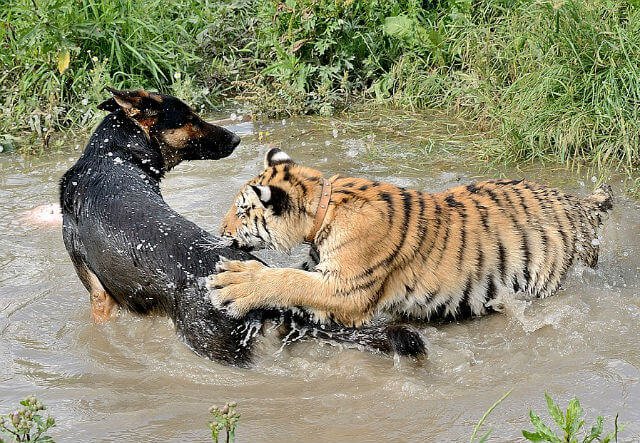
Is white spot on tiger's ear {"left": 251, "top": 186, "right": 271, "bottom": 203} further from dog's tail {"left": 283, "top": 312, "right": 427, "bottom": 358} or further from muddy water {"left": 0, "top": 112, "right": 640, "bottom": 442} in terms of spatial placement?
muddy water {"left": 0, "top": 112, "right": 640, "bottom": 442}

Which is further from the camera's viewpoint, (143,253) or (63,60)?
(63,60)

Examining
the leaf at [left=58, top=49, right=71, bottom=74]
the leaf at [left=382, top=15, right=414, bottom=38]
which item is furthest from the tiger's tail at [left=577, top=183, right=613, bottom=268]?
the leaf at [left=58, top=49, right=71, bottom=74]

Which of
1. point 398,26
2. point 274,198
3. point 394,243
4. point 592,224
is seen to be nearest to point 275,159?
point 274,198

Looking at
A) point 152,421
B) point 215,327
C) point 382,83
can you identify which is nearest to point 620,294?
point 215,327

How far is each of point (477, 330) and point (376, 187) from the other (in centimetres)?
89

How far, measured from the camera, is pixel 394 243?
421 centimetres

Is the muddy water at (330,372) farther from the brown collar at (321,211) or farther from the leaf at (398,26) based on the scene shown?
the leaf at (398,26)

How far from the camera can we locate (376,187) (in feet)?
14.2

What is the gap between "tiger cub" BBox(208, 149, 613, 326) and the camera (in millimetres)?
4078

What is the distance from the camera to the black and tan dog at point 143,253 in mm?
4027

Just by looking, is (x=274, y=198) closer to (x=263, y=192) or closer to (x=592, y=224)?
(x=263, y=192)

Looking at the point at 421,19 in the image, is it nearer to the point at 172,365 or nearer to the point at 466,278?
the point at 466,278

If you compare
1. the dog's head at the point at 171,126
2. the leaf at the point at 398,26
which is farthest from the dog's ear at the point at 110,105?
the leaf at the point at 398,26

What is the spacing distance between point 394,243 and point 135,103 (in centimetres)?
171
